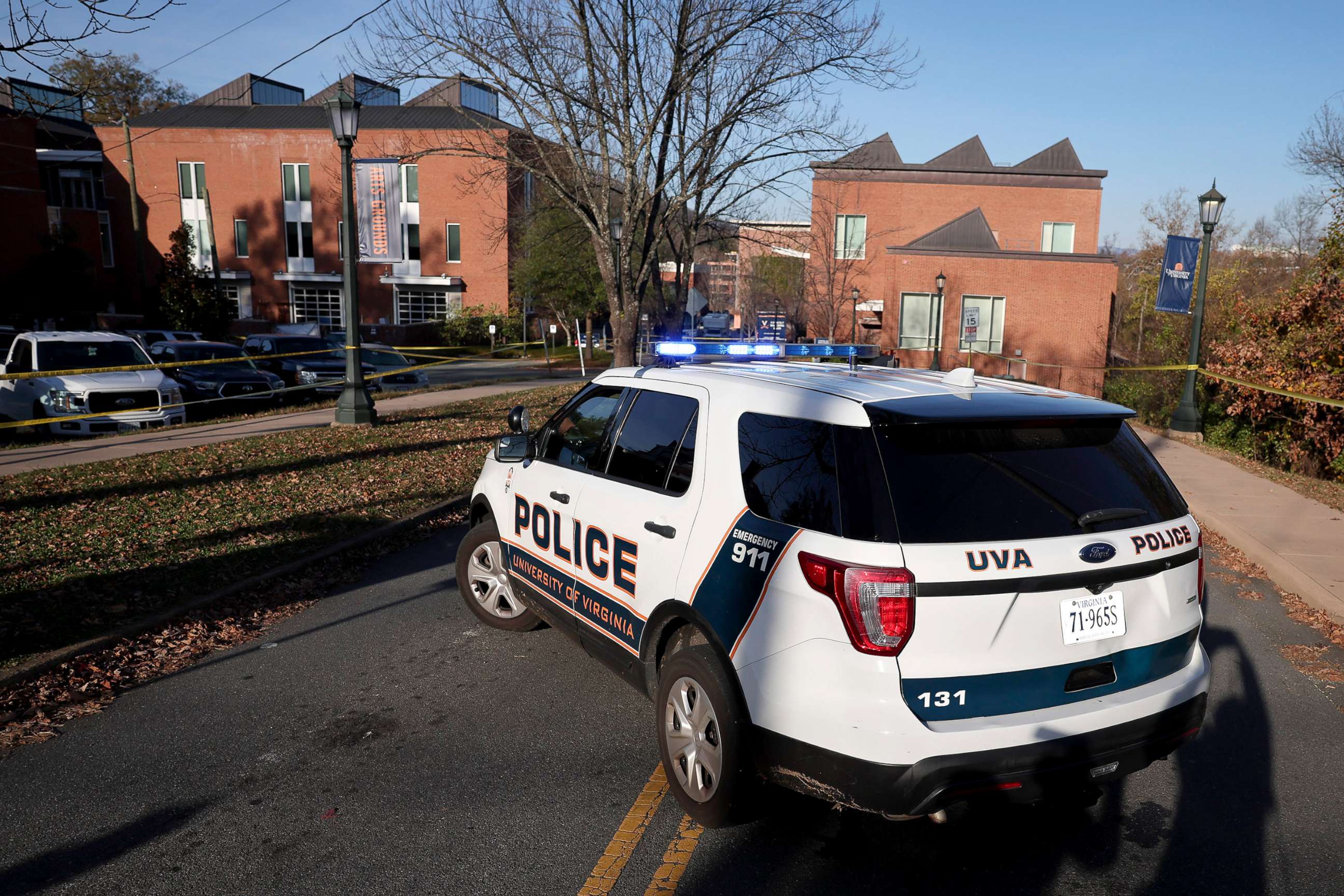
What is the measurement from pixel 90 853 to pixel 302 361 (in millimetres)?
22293

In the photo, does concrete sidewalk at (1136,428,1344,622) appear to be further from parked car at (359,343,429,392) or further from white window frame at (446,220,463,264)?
white window frame at (446,220,463,264)

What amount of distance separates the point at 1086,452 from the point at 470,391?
19.5m

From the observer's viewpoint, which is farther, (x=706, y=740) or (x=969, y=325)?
(x=969, y=325)

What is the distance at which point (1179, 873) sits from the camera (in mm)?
3566

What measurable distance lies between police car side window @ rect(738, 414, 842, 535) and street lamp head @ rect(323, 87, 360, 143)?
39.6 feet

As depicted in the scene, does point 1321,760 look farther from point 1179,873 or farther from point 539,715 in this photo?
point 539,715

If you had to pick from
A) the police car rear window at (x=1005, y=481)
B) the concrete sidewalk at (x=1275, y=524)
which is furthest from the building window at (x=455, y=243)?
the police car rear window at (x=1005, y=481)

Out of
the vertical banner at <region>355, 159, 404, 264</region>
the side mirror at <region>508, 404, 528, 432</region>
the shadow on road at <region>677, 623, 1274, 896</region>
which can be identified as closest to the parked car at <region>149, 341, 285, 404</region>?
the vertical banner at <region>355, 159, 404, 264</region>

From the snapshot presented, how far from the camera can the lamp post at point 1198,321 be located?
1705cm

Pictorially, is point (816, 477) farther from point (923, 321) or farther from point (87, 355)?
point (923, 321)

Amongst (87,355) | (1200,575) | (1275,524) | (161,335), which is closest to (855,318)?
(161,335)

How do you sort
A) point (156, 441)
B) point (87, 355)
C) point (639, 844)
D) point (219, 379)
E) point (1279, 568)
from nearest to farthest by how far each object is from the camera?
1. point (639, 844)
2. point (1279, 568)
3. point (156, 441)
4. point (87, 355)
5. point (219, 379)

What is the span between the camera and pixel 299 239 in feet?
178

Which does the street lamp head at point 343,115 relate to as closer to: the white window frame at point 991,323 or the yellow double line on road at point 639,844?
the yellow double line on road at point 639,844
